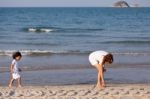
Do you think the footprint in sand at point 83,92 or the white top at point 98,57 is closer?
the footprint in sand at point 83,92

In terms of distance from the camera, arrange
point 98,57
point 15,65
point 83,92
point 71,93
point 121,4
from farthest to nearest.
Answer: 1. point 121,4
2. point 15,65
3. point 98,57
4. point 83,92
5. point 71,93

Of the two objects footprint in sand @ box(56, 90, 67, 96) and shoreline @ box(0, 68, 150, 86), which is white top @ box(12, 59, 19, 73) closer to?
footprint in sand @ box(56, 90, 67, 96)

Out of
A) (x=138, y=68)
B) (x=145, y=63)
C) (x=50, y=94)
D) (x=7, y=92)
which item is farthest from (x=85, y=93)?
(x=145, y=63)

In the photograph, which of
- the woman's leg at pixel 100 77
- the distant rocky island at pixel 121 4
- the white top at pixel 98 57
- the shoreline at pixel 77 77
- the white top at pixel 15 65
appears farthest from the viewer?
the distant rocky island at pixel 121 4

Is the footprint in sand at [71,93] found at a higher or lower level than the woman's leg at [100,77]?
lower

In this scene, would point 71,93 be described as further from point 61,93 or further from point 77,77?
point 77,77

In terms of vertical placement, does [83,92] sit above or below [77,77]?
above

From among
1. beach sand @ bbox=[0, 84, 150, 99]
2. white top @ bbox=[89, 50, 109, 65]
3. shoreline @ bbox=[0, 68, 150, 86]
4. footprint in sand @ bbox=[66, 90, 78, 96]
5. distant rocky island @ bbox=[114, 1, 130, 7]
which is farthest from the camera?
distant rocky island @ bbox=[114, 1, 130, 7]

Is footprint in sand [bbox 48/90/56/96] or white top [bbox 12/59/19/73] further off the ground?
white top [bbox 12/59/19/73]

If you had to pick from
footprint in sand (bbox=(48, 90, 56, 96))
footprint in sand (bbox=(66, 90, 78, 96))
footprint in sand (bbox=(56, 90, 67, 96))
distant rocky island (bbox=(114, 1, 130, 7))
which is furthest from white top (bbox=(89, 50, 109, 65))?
distant rocky island (bbox=(114, 1, 130, 7))

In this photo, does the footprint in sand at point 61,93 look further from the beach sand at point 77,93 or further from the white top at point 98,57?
the white top at point 98,57

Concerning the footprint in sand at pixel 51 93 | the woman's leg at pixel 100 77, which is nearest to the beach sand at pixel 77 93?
the footprint in sand at pixel 51 93

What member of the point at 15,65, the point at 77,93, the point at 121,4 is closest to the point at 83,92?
the point at 77,93

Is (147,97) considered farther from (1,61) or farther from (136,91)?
(1,61)
